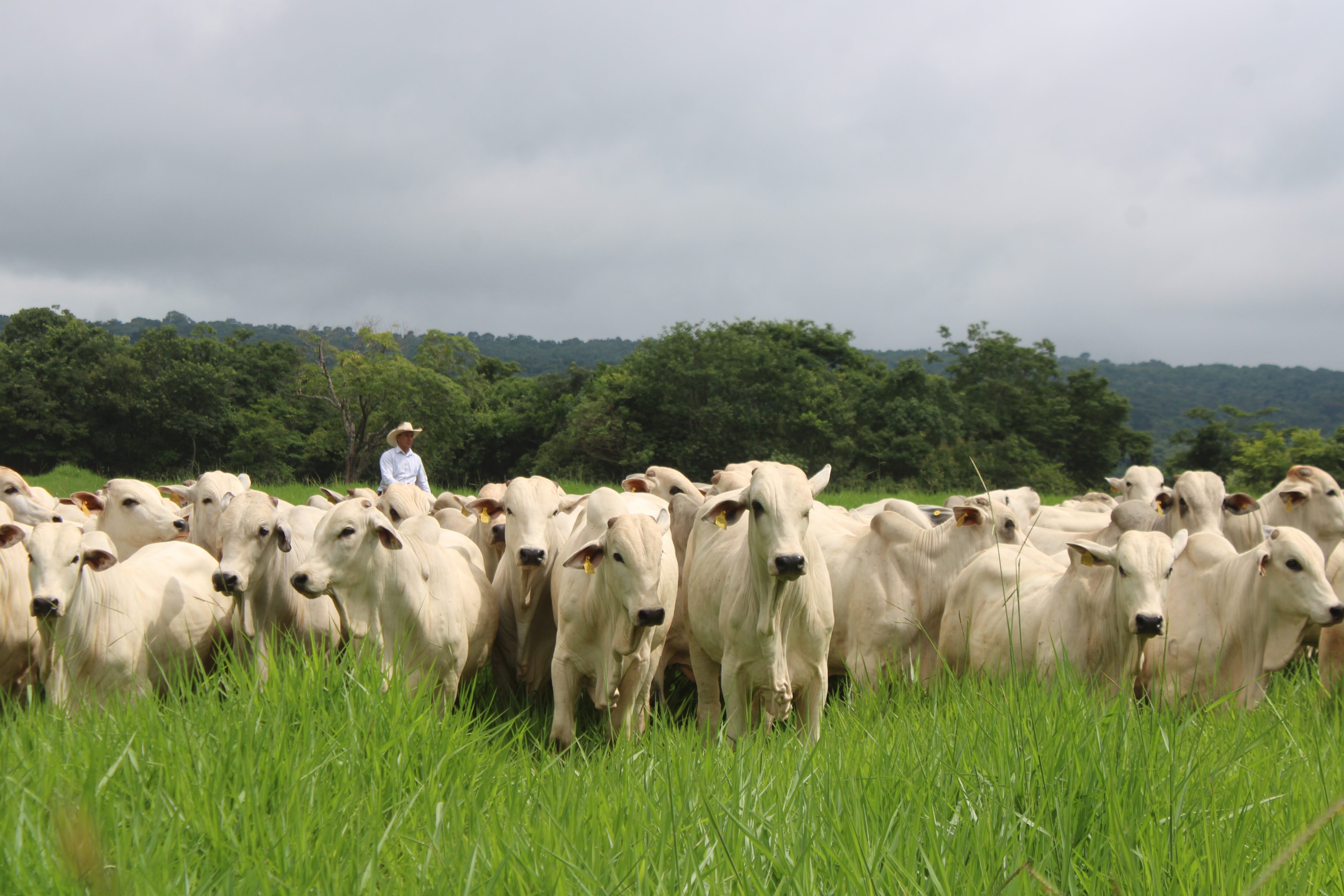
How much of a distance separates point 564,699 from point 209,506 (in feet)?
11.7

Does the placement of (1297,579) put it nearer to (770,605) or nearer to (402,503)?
(770,605)

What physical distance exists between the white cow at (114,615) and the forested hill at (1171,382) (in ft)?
199

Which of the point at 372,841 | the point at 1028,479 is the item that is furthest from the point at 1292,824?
the point at 1028,479

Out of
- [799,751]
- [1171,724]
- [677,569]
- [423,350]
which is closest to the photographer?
[1171,724]

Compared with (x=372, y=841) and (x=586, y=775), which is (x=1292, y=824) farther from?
(x=372, y=841)

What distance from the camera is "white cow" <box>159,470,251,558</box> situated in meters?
7.18

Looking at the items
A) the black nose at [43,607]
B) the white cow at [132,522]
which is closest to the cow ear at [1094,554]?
the black nose at [43,607]

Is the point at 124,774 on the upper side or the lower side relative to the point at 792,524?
lower

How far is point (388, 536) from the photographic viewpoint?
5.07 meters

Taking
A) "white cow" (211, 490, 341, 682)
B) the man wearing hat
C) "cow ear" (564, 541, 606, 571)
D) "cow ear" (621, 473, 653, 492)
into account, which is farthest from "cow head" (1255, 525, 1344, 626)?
the man wearing hat

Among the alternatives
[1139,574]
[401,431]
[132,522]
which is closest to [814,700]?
[1139,574]

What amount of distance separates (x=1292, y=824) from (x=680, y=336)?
42.7 metres

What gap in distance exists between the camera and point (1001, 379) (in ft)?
184

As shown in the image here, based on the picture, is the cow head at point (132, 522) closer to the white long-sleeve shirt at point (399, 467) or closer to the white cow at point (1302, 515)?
the white long-sleeve shirt at point (399, 467)
